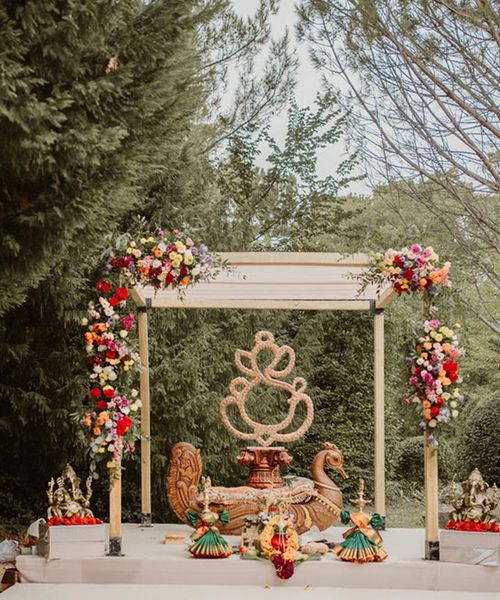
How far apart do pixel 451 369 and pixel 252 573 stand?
2114 mm

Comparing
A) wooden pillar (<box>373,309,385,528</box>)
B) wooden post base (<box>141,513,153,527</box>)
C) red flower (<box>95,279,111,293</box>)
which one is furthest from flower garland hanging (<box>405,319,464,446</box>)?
wooden post base (<box>141,513,153,527</box>)

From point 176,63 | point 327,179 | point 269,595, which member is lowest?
point 269,595

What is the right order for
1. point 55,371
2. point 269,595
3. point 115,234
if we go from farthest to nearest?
point 55,371 → point 115,234 → point 269,595

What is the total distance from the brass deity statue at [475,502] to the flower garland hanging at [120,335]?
2.50m

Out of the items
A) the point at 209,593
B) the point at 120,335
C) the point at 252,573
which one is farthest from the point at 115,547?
the point at 120,335

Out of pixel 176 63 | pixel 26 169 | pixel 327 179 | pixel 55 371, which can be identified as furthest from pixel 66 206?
pixel 327 179

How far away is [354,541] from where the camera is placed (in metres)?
6.57

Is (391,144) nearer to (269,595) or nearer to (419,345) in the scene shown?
(419,345)

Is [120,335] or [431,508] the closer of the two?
[431,508]

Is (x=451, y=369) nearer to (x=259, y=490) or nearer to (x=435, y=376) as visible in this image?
(x=435, y=376)

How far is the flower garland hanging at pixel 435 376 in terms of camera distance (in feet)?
21.5

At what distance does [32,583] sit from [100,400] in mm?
1451

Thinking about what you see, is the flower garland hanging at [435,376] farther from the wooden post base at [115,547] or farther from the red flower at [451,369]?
the wooden post base at [115,547]

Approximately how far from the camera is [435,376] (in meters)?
6.59
